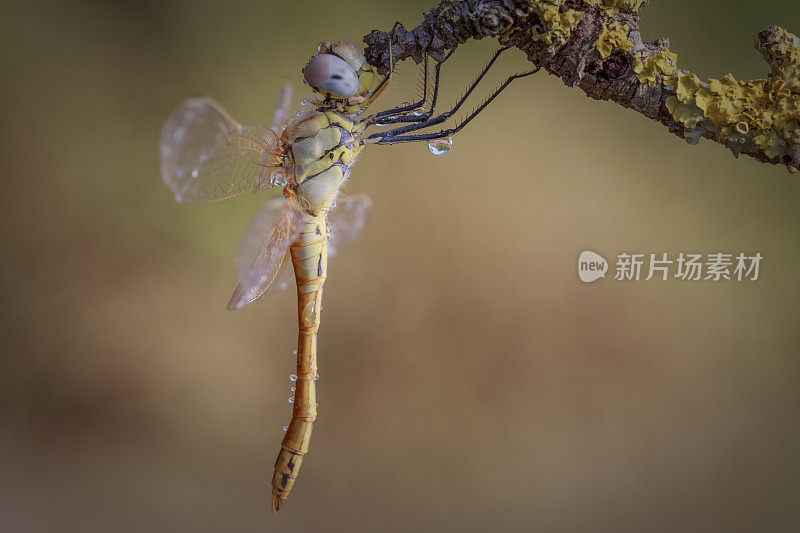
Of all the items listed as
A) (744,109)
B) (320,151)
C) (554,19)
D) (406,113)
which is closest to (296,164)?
(320,151)

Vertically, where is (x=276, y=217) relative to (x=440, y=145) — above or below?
below

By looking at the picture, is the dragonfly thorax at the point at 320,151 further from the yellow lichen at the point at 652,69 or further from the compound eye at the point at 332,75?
the yellow lichen at the point at 652,69

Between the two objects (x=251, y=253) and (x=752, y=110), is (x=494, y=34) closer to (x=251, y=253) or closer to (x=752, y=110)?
(x=752, y=110)

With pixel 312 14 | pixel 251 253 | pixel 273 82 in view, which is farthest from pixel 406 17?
pixel 251 253

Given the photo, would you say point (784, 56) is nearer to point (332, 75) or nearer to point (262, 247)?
point (332, 75)

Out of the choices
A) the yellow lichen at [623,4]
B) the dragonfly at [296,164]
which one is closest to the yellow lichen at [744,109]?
the yellow lichen at [623,4]

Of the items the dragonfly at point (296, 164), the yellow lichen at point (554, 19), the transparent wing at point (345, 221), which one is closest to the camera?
the yellow lichen at point (554, 19)
